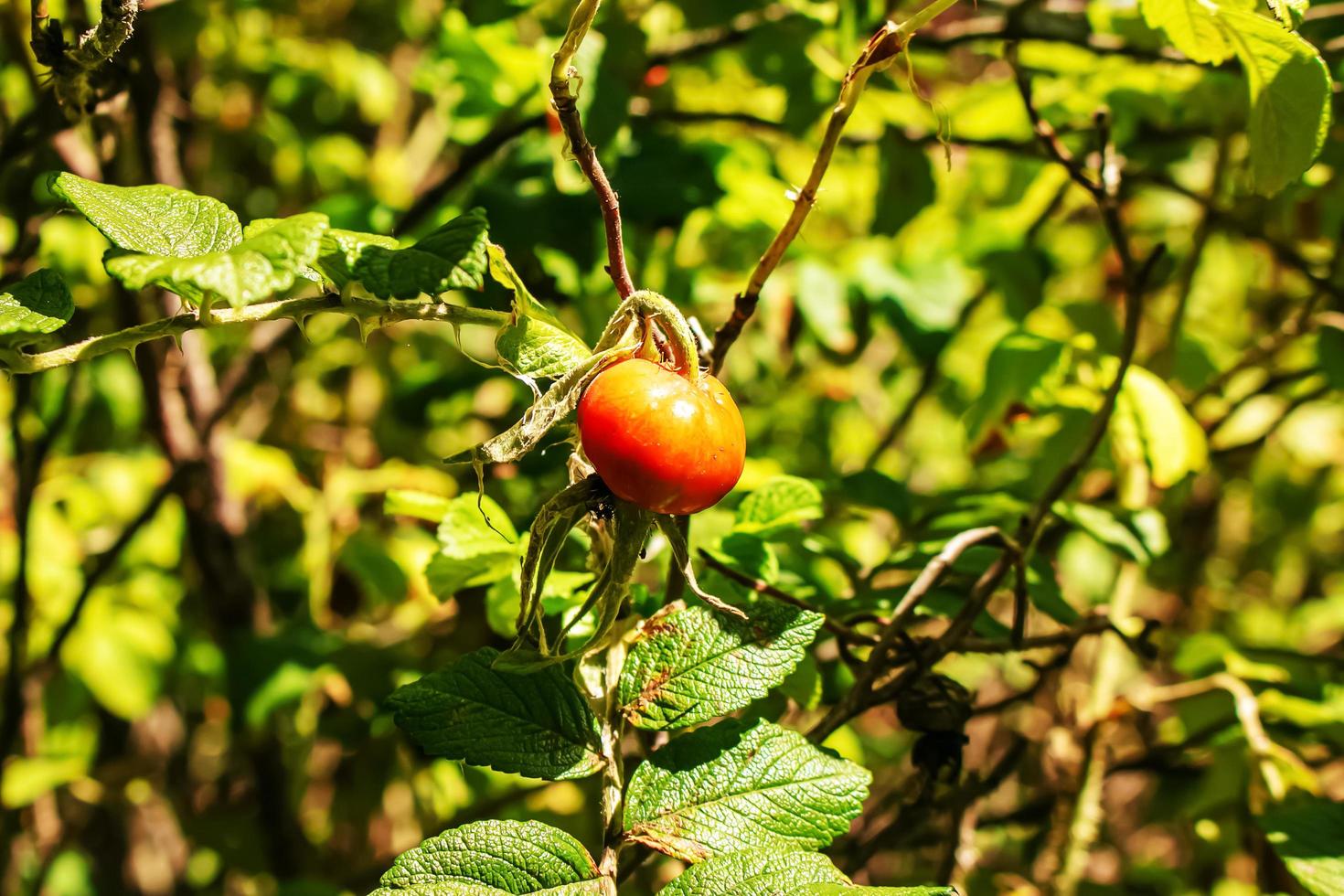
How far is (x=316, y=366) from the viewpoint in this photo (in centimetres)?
198

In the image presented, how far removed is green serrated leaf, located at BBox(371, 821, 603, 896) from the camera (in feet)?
2.02

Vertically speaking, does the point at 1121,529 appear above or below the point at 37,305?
below

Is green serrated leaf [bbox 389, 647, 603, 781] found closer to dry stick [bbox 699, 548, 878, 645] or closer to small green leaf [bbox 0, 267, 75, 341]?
dry stick [bbox 699, 548, 878, 645]

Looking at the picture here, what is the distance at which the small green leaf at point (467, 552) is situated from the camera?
88 centimetres

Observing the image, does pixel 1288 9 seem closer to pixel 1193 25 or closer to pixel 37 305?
pixel 1193 25

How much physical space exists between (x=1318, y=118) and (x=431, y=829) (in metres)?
1.30

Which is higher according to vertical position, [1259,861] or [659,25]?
[659,25]

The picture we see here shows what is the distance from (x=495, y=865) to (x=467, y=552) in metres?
0.30

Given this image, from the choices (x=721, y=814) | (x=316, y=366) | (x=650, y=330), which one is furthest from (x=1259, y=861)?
(x=316, y=366)

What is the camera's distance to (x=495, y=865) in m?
0.63

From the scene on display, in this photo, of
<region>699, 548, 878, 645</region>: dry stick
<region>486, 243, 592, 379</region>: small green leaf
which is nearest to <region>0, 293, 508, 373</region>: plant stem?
<region>486, 243, 592, 379</region>: small green leaf

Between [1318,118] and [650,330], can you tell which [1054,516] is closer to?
[1318,118]

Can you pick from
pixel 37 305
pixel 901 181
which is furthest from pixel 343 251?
pixel 901 181

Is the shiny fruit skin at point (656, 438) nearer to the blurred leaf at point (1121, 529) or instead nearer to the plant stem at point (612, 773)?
the plant stem at point (612, 773)
